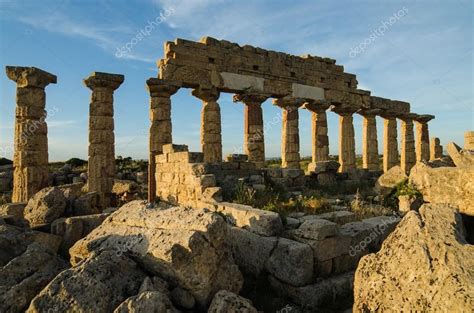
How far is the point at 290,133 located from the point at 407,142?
9.81m

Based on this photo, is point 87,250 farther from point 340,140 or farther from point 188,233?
point 340,140

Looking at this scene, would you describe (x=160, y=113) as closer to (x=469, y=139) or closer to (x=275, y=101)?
(x=275, y=101)

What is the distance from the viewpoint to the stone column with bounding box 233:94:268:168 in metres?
17.8

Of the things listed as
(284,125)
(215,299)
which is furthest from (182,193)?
(284,125)

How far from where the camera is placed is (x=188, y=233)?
14.0 feet

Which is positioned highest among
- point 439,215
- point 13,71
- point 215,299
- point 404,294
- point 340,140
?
point 13,71

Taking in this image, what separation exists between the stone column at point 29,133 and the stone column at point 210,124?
256 inches

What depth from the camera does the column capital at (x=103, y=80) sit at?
14.0 metres

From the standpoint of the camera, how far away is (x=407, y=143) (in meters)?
23.7

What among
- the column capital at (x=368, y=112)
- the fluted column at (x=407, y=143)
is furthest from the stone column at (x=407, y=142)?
the column capital at (x=368, y=112)

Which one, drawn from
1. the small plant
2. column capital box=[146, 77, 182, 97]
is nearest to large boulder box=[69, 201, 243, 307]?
the small plant

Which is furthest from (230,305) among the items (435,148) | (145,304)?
(435,148)

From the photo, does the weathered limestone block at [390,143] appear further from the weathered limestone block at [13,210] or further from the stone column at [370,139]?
the weathered limestone block at [13,210]

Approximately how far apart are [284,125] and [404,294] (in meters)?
16.7
